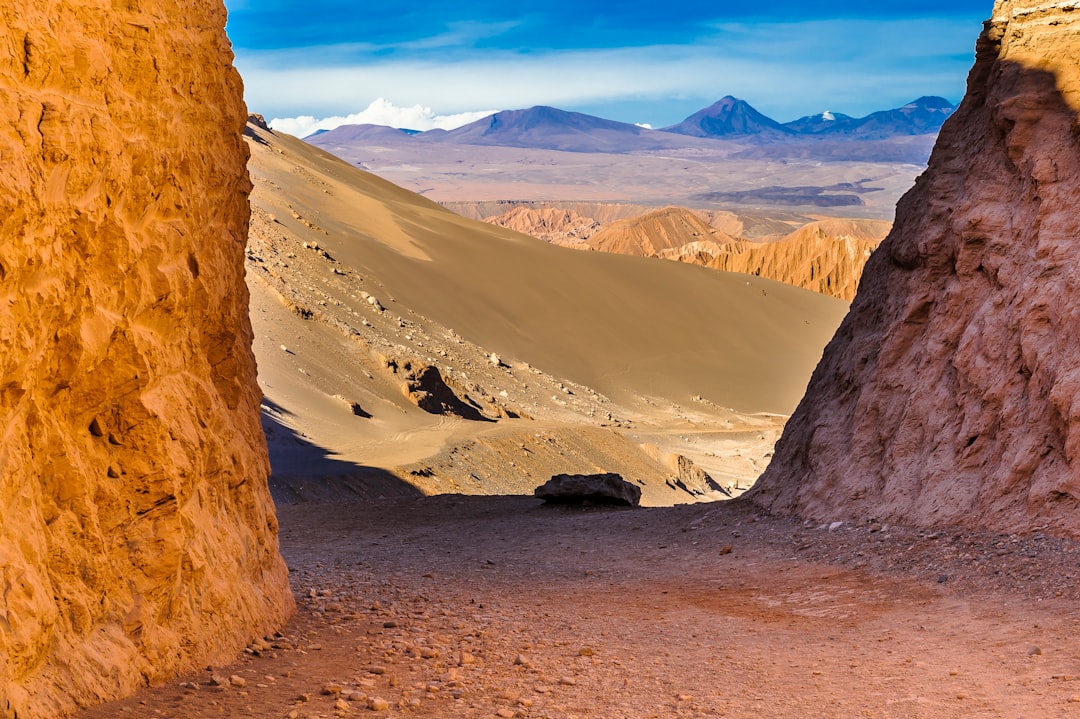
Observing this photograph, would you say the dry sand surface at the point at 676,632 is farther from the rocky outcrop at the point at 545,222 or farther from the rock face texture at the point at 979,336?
the rocky outcrop at the point at 545,222

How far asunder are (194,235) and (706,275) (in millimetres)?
50486

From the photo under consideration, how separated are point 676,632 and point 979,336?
4.21 meters

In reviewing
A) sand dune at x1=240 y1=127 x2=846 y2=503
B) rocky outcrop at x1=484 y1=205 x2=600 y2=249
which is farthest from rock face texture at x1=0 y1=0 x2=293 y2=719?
rocky outcrop at x1=484 y1=205 x2=600 y2=249

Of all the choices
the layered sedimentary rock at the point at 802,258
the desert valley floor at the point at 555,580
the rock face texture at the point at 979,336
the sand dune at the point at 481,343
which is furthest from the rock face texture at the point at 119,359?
the layered sedimentary rock at the point at 802,258

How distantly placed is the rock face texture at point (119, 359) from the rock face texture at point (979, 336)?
219 inches

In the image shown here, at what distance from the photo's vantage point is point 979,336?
970 centimetres

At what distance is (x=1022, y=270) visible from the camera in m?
9.55

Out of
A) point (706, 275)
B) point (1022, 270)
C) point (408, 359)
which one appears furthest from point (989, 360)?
point (706, 275)

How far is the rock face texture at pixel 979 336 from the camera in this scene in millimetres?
8766

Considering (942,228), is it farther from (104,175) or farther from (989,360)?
(104,175)

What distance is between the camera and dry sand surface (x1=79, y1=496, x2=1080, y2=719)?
5293 mm

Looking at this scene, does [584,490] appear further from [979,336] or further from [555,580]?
[979,336]

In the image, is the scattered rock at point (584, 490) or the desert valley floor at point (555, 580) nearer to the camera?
the desert valley floor at point (555, 580)

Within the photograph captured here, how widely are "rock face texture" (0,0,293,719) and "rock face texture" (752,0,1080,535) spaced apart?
18.2 ft
